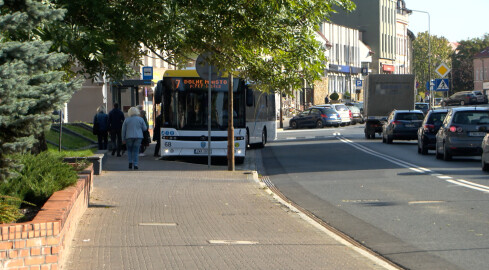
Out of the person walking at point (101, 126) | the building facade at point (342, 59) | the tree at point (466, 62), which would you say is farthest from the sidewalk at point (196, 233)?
the tree at point (466, 62)

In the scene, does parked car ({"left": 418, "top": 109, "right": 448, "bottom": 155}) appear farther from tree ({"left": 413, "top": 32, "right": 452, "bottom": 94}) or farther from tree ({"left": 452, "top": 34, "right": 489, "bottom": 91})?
tree ({"left": 452, "top": 34, "right": 489, "bottom": 91})

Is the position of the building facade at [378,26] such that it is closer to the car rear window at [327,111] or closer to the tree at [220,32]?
the car rear window at [327,111]

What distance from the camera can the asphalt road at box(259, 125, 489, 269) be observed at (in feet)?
31.2

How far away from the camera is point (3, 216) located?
24.7ft

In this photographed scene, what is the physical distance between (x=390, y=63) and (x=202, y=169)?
3922 inches

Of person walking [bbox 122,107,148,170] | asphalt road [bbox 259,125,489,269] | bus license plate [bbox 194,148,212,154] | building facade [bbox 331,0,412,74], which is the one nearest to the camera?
asphalt road [bbox 259,125,489,269]

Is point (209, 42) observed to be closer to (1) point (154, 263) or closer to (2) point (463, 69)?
(1) point (154, 263)

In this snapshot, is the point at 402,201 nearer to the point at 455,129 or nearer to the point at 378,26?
the point at 455,129

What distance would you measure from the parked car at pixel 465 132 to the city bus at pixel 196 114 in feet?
19.4

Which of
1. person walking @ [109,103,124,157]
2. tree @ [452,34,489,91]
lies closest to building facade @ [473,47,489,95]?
tree @ [452,34,489,91]

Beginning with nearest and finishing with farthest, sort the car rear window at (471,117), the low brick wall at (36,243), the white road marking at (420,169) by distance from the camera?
the low brick wall at (36,243) → the white road marking at (420,169) → the car rear window at (471,117)

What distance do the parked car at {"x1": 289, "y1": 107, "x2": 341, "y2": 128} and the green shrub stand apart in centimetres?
4789

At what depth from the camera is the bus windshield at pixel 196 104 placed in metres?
25.1

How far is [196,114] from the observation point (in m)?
25.3
